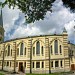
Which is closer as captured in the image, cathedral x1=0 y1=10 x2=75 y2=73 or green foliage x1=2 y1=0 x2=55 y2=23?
green foliage x1=2 y1=0 x2=55 y2=23

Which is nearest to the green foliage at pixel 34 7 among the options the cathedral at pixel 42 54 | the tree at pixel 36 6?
the tree at pixel 36 6

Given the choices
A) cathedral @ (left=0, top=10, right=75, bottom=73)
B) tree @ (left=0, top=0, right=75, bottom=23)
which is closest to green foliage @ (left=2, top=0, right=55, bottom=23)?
tree @ (left=0, top=0, right=75, bottom=23)

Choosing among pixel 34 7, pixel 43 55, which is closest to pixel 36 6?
pixel 34 7

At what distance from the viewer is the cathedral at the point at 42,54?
59688mm

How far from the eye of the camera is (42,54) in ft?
201

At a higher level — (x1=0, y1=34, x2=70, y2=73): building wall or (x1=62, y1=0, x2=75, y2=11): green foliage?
(x1=62, y1=0, x2=75, y2=11): green foliage

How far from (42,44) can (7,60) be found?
465 inches

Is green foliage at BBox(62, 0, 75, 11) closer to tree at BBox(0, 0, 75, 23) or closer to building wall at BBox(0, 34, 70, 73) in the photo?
tree at BBox(0, 0, 75, 23)

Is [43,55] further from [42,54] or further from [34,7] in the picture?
[34,7]

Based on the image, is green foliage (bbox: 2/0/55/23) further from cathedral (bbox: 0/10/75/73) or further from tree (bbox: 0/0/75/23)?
cathedral (bbox: 0/10/75/73)

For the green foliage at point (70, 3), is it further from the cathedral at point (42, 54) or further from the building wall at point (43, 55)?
the building wall at point (43, 55)

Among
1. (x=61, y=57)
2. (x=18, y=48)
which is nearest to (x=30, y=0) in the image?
(x=61, y=57)

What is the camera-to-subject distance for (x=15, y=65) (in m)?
64.7

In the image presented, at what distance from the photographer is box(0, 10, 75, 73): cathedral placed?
5969 centimetres
